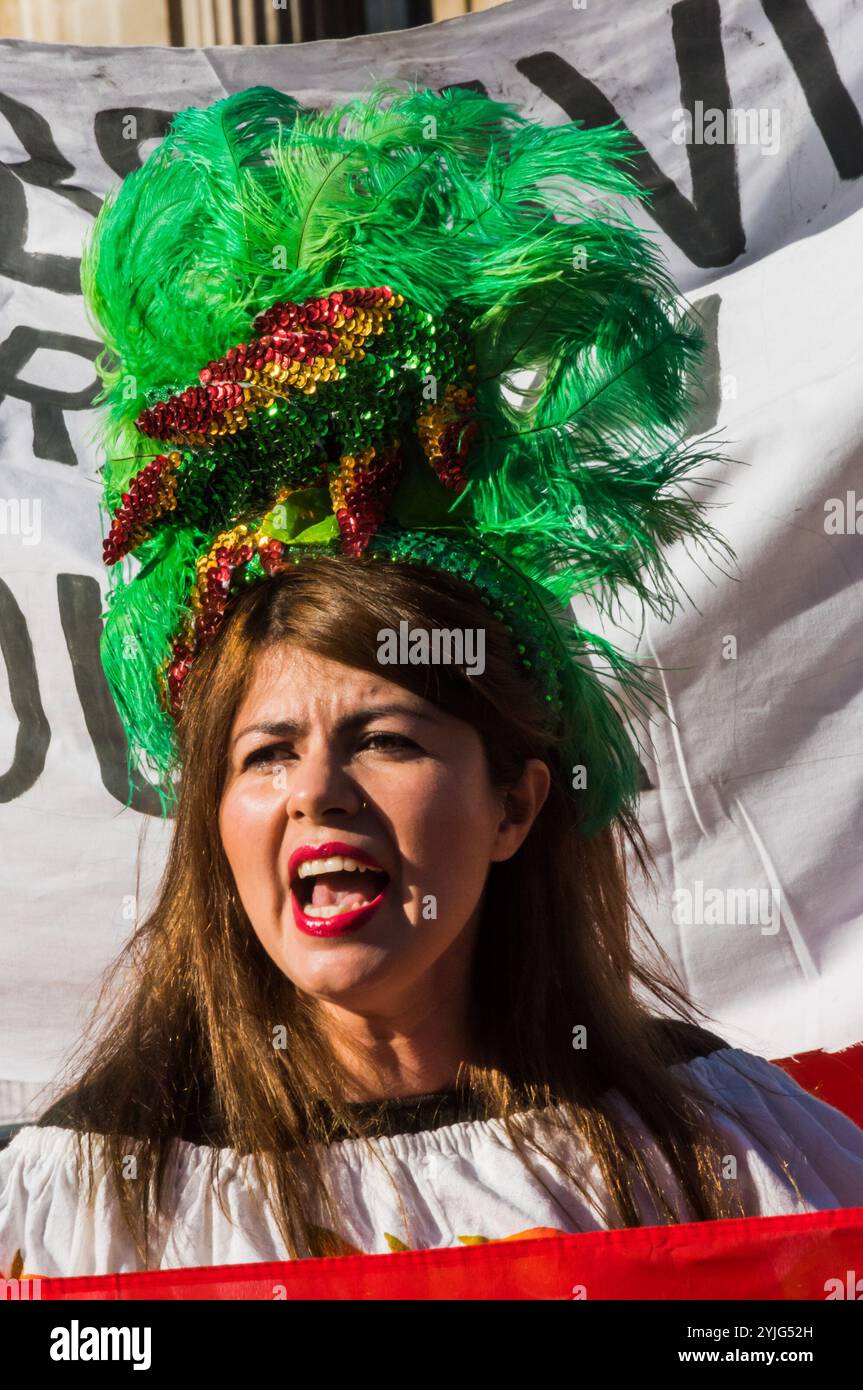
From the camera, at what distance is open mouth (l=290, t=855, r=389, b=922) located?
1.61m

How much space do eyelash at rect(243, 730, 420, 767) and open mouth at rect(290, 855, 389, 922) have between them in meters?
0.13

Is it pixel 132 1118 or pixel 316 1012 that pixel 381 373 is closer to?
pixel 316 1012

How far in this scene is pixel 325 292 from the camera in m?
1.71

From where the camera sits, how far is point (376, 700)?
64.9 inches

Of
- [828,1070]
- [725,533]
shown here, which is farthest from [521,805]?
[828,1070]

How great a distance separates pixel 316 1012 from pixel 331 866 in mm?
255

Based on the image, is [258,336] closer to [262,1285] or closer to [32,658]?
[32,658]

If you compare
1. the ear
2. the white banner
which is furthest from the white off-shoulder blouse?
the white banner

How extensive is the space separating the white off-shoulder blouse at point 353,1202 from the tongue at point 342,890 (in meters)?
0.29

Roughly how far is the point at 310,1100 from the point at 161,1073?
17cm

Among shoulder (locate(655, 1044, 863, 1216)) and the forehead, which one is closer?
the forehead

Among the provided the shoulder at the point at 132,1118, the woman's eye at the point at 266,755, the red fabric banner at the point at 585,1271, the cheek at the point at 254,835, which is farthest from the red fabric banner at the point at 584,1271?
the woman's eye at the point at 266,755

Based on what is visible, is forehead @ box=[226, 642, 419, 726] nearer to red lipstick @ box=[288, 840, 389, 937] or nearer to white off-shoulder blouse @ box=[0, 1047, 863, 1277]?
red lipstick @ box=[288, 840, 389, 937]
